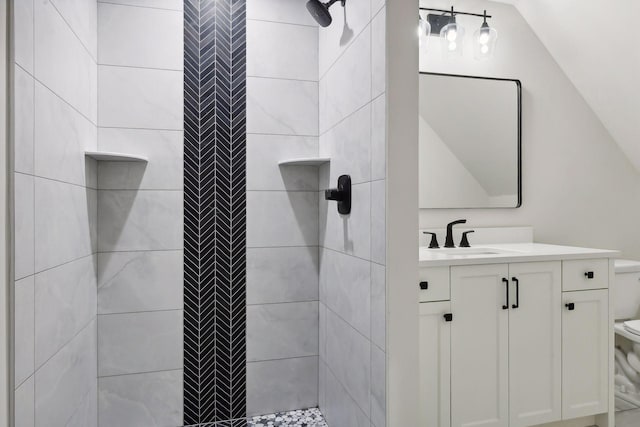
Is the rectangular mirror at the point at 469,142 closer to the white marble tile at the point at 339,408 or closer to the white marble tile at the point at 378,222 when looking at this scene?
the white marble tile at the point at 378,222

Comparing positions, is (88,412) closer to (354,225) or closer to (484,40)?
(354,225)

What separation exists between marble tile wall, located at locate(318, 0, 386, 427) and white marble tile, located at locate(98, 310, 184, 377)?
0.75 metres

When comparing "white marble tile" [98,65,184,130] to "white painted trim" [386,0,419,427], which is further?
"white marble tile" [98,65,184,130]

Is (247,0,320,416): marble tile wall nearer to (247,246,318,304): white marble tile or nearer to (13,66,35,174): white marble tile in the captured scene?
(247,246,318,304): white marble tile

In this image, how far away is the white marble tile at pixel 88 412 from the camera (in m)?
1.56

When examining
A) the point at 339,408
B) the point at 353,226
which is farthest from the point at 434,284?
the point at 339,408

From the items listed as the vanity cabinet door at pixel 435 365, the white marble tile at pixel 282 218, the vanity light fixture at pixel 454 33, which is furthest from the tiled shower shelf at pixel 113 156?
the vanity light fixture at pixel 454 33

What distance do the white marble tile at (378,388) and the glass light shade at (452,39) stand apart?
6.10ft

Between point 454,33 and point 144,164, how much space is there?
1.90m

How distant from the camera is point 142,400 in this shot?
1923mm

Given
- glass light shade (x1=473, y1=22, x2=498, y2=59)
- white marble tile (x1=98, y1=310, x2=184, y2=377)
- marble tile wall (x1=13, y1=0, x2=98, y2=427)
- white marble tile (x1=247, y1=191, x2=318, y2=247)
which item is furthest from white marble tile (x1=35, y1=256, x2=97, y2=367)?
glass light shade (x1=473, y1=22, x2=498, y2=59)

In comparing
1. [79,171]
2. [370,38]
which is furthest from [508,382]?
[79,171]

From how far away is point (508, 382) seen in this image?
1.88 m

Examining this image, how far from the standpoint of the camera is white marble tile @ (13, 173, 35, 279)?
108 cm
